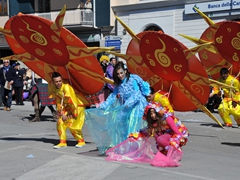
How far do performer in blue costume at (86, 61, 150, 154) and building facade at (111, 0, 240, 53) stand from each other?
14931 mm

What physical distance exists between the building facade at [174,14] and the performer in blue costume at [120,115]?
14931 mm

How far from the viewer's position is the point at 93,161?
6.82 metres

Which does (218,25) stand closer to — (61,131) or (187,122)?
(187,122)

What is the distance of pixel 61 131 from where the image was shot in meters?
8.16

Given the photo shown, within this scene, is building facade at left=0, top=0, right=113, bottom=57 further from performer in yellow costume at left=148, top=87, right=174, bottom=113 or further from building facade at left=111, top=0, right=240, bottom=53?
performer in yellow costume at left=148, top=87, right=174, bottom=113

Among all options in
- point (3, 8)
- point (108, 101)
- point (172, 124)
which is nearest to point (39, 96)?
point (108, 101)

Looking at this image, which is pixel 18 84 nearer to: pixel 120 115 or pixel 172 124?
pixel 120 115

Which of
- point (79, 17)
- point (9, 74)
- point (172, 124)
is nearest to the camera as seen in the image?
point (172, 124)

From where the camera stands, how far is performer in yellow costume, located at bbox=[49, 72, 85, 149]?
8031 millimetres

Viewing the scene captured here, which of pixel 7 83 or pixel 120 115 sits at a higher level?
pixel 120 115

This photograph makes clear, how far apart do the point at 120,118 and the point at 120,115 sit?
46 mm

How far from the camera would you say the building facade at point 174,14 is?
21797mm

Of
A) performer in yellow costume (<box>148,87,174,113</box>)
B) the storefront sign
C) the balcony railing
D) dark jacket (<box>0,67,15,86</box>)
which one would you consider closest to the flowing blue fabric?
performer in yellow costume (<box>148,87,174,113</box>)

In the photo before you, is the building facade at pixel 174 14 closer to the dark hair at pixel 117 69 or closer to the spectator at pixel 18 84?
the spectator at pixel 18 84
